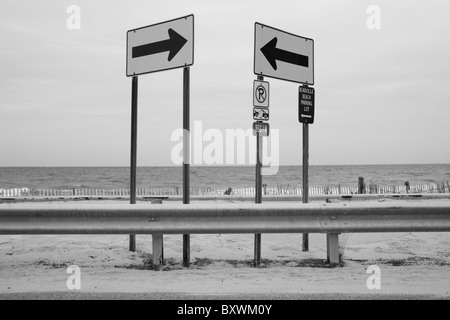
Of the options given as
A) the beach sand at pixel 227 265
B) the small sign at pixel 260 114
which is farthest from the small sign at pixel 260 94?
the beach sand at pixel 227 265

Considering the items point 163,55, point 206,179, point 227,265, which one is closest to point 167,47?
point 163,55

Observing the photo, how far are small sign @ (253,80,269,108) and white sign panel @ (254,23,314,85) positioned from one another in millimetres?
161

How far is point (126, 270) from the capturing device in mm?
5547

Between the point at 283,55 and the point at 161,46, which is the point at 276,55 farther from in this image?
the point at 161,46

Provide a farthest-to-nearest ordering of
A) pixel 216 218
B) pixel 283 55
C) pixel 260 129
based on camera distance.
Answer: pixel 283 55 < pixel 260 129 < pixel 216 218

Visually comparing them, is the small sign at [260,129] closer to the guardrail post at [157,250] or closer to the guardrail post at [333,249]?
the guardrail post at [333,249]

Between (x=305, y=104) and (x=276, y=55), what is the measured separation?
94 centimetres

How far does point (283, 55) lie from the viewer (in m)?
6.60

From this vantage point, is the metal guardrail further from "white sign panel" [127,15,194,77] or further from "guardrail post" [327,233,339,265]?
"white sign panel" [127,15,194,77]

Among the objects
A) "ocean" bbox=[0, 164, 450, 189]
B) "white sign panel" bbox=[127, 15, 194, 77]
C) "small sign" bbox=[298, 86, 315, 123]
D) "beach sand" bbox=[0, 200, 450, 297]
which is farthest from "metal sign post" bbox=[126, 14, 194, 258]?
"ocean" bbox=[0, 164, 450, 189]

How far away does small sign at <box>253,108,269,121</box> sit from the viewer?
626 centimetres
